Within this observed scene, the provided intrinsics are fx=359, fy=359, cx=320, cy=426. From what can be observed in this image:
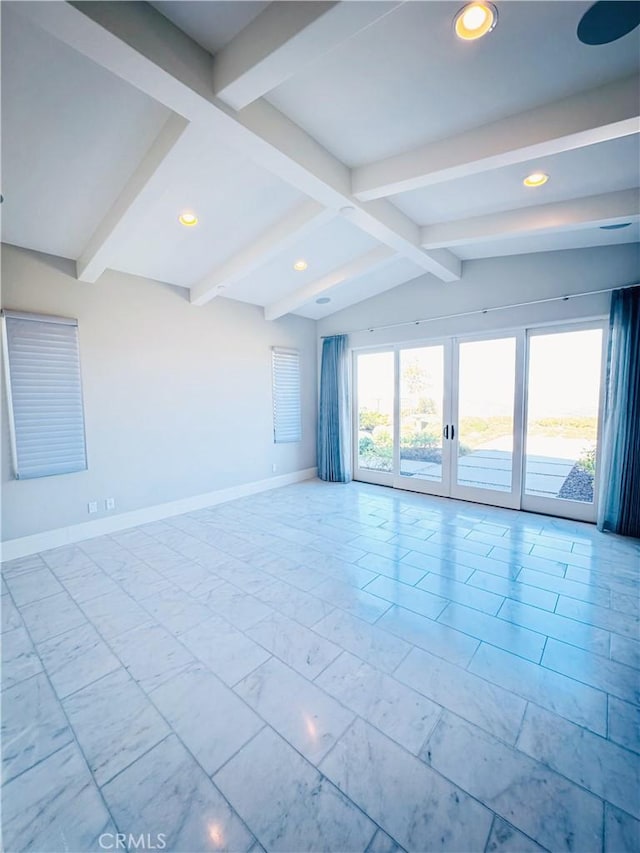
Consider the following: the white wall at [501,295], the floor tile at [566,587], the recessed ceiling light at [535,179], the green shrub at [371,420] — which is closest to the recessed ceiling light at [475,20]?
the recessed ceiling light at [535,179]

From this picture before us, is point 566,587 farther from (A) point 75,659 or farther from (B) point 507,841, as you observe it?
(A) point 75,659

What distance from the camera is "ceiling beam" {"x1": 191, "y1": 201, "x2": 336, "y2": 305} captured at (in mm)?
3074

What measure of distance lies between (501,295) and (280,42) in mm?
3652

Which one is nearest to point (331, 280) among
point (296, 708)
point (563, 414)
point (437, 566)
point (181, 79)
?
point (181, 79)

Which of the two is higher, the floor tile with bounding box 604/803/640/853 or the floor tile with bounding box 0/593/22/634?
the floor tile with bounding box 0/593/22/634

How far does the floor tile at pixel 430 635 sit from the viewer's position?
6.68 feet

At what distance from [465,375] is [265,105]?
3.66 meters

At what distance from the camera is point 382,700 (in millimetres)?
1730

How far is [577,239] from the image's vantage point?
3.59 metres

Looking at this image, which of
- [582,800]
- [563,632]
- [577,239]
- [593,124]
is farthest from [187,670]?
[577,239]

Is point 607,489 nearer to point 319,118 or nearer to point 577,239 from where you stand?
point 577,239

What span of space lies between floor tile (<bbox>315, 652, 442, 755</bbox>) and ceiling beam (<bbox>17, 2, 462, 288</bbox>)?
304 cm

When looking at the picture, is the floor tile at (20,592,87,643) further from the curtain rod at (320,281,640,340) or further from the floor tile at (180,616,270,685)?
the curtain rod at (320,281,640,340)

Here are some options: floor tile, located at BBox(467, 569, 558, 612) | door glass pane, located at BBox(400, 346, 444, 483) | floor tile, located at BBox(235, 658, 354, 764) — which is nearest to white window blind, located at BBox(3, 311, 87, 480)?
floor tile, located at BBox(235, 658, 354, 764)
